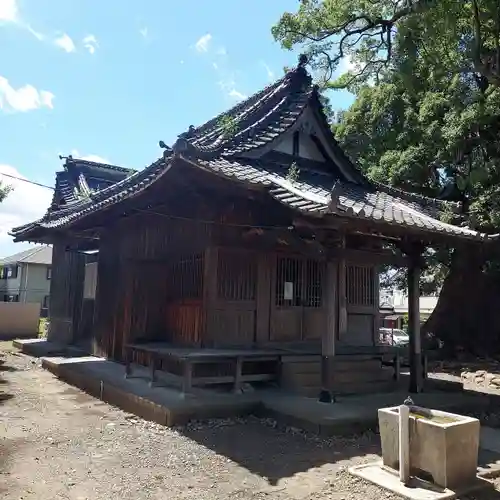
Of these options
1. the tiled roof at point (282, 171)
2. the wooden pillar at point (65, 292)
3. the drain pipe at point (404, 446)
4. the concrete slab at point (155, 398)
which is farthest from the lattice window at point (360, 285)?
the wooden pillar at point (65, 292)

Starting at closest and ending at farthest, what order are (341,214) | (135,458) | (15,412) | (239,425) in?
(135,458) → (341,214) → (239,425) → (15,412)

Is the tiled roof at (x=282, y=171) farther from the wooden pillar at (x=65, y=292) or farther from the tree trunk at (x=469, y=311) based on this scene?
the tree trunk at (x=469, y=311)

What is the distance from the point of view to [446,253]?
18.6 meters

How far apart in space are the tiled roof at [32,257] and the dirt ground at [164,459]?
115 feet

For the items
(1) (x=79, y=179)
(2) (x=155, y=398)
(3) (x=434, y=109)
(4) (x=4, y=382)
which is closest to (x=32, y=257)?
(1) (x=79, y=179)

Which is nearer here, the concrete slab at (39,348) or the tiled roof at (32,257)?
the concrete slab at (39,348)

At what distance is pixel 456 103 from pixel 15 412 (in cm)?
1574

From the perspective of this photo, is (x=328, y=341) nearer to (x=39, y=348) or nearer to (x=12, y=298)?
(x=39, y=348)

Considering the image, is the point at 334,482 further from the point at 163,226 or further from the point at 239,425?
the point at 163,226

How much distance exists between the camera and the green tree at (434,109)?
13.3 m

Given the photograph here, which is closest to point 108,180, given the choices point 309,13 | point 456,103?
point 309,13

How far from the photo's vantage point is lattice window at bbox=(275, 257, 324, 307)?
33.2ft

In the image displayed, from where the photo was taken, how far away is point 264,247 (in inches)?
381

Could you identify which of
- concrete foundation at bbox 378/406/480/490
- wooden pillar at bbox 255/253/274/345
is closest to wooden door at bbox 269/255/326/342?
wooden pillar at bbox 255/253/274/345
